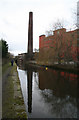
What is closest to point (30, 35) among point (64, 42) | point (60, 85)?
point (64, 42)

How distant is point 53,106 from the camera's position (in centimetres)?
477

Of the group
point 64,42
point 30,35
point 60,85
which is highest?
point 30,35

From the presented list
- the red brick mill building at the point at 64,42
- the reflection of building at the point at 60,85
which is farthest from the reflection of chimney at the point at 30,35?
the reflection of building at the point at 60,85

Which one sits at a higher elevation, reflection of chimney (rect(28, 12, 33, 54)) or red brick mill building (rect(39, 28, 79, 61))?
reflection of chimney (rect(28, 12, 33, 54))

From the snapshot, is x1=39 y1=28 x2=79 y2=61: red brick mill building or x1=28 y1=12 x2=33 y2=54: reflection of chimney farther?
x1=28 y1=12 x2=33 y2=54: reflection of chimney

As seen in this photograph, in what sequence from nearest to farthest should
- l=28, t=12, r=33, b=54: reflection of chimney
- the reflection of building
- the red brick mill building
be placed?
the reflection of building, the red brick mill building, l=28, t=12, r=33, b=54: reflection of chimney

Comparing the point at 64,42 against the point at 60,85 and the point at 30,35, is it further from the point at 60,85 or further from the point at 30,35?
the point at 30,35

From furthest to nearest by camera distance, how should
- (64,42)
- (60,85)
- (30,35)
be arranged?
(30,35) < (64,42) < (60,85)

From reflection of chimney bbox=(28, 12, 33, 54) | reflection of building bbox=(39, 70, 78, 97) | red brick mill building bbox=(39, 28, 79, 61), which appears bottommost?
reflection of building bbox=(39, 70, 78, 97)

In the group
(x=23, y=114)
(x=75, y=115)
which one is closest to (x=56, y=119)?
(x=75, y=115)

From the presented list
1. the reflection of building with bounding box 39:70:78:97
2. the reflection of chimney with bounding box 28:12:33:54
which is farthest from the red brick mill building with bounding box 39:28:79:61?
the reflection of chimney with bounding box 28:12:33:54

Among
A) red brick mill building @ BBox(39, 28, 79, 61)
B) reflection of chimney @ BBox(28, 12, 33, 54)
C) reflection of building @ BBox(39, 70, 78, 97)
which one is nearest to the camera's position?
reflection of building @ BBox(39, 70, 78, 97)

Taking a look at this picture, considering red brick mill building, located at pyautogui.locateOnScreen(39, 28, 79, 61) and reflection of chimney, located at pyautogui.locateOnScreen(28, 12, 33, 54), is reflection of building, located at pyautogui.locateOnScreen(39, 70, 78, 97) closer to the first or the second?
red brick mill building, located at pyautogui.locateOnScreen(39, 28, 79, 61)

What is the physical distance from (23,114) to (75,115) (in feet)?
6.65
